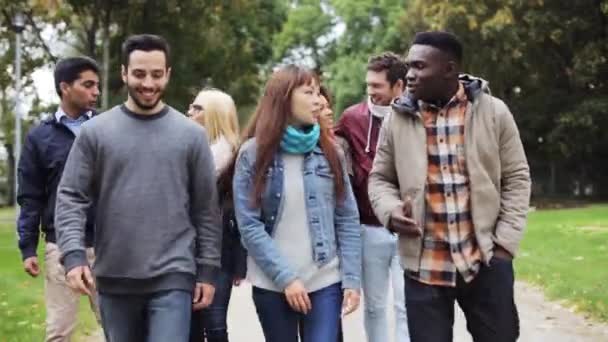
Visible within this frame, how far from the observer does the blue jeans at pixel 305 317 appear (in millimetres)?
4754

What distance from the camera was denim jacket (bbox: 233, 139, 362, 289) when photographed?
15.4ft

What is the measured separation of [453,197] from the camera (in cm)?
452

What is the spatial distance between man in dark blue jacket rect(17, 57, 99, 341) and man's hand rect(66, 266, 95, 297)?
3.97 ft

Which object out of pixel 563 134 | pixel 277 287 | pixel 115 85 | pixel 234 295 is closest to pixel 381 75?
pixel 277 287

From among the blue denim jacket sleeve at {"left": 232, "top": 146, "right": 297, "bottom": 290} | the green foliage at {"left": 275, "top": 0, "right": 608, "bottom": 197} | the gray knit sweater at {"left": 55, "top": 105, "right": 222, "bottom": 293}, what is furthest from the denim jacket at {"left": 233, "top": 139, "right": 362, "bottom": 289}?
the green foliage at {"left": 275, "top": 0, "right": 608, "bottom": 197}

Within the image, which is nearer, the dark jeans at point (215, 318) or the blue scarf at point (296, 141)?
the blue scarf at point (296, 141)

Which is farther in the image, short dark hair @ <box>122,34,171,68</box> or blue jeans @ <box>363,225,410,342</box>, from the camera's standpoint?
blue jeans @ <box>363,225,410,342</box>

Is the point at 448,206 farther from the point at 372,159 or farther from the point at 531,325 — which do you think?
Answer: the point at 531,325

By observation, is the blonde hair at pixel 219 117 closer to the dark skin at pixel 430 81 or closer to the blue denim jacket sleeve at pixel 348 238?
the blue denim jacket sleeve at pixel 348 238

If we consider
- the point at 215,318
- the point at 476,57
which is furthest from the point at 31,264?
the point at 476,57

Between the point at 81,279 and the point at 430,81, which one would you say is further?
the point at 430,81

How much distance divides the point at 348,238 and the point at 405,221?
516 mm

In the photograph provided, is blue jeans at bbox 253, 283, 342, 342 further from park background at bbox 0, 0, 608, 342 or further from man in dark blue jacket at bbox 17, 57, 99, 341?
park background at bbox 0, 0, 608, 342

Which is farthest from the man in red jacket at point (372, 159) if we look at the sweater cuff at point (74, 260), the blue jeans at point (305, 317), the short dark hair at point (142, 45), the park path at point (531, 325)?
the sweater cuff at point (74, 260)
